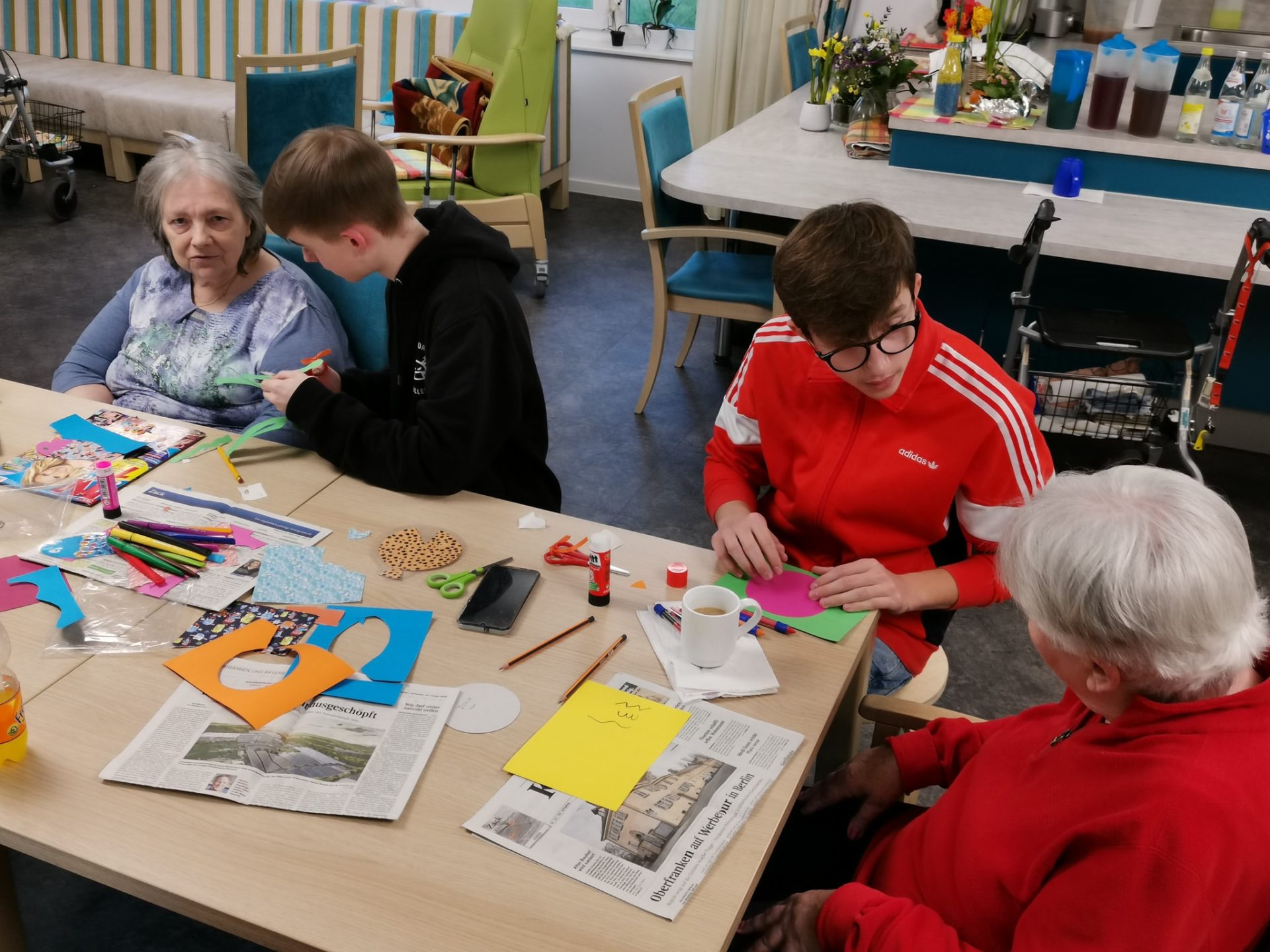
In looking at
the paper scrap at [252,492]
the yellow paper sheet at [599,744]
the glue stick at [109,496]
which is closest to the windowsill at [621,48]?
the paper scrap at [252,492]

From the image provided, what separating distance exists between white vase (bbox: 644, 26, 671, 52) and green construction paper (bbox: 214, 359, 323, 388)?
4026 millimetres

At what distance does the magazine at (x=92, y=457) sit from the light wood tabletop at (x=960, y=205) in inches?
60.7

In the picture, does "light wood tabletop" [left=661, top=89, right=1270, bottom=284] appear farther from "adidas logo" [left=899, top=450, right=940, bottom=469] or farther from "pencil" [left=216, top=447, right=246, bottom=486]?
"pencil" [left=216, top=447, right=246, bottom=486]

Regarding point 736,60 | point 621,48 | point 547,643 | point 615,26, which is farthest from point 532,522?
point 615,26

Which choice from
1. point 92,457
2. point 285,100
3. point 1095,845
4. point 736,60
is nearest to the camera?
point 1095,845

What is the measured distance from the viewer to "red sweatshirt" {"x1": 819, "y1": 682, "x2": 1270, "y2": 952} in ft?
2.98

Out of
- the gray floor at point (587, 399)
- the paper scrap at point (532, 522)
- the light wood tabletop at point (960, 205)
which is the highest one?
the light wood tabletop at point (960, 205)

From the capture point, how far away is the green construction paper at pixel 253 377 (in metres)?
1.97

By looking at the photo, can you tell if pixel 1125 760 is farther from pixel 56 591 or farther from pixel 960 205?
pixel 960 205

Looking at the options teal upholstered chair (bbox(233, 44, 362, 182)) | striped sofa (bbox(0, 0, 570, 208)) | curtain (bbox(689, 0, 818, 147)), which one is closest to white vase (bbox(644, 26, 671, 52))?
curtain (bbox(689, 0, 818, 147))

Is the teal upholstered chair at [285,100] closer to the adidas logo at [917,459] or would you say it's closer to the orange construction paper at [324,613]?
the orange construction paper at [324,613]

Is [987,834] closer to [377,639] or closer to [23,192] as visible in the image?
[377,639]

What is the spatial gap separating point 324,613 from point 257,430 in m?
0.53

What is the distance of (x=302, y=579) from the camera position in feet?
5.12
